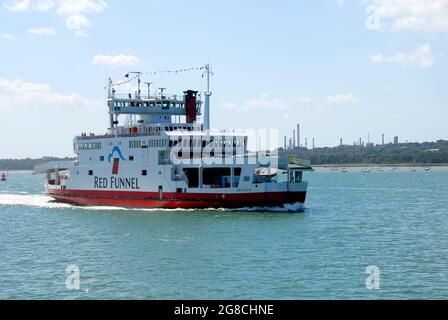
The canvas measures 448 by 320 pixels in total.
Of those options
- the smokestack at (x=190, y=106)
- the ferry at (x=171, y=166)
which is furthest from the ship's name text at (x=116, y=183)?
the smokestack at (x=190, y=106)

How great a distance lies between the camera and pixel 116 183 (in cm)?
5594

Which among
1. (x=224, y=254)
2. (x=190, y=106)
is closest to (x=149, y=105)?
(x=190, y=106)

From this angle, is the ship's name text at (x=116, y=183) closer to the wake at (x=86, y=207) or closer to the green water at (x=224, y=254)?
the wake at (x=86, y=207)

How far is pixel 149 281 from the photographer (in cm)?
2467

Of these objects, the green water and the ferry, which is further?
the ferry

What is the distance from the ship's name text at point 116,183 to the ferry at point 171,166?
0.08m

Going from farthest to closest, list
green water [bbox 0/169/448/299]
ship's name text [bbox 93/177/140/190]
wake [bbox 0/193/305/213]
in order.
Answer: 1. ship's name text [bbox 93/177/140/190]
2. wake [bbox 0/193/305/213]
3. green water [bbox 0/169/448/299]

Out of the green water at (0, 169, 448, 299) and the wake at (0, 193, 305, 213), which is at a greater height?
the wake at (0, 193, 305, 213)

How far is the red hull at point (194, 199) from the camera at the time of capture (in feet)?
154

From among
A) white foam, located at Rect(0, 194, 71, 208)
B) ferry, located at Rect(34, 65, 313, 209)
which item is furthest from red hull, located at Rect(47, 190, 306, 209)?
white foam, located at Rect(0, 194, 71, 208)

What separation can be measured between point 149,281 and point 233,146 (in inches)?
1138

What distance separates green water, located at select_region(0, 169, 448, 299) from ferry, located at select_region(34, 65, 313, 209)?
186 cm

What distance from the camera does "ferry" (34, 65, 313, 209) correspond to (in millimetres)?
47656

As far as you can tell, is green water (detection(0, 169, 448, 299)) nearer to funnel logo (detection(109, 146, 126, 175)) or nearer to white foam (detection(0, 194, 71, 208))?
funnel logo (detection(109, 146, 126, 175))
